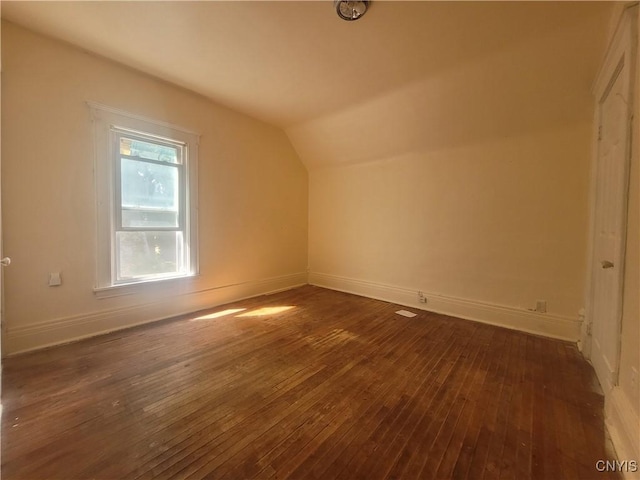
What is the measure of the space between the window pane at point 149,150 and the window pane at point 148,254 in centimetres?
93

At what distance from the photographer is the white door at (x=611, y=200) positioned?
1661mm

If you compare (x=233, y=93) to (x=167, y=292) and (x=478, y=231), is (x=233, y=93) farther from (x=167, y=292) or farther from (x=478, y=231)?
(x=478, y=231)

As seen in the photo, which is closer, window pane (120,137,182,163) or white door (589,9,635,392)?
white door (589,9,635,392)

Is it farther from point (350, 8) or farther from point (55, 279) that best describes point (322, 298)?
point (350, 8)

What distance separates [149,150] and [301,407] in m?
3.23

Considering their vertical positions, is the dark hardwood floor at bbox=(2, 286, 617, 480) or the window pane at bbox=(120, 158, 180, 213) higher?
the window pane at bbox=(120, 158, 180, 213)

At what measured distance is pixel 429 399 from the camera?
1823mm

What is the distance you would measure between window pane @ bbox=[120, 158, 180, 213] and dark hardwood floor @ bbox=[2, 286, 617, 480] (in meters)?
1.49

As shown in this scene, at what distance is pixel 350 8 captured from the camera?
193 centimetres

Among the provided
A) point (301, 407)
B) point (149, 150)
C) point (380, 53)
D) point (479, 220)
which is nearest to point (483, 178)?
point (479, 220)

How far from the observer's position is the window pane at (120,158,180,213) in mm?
2904

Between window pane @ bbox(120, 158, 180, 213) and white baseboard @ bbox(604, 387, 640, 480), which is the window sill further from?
white baseboard @ bbox(604, 387, 640, 480)

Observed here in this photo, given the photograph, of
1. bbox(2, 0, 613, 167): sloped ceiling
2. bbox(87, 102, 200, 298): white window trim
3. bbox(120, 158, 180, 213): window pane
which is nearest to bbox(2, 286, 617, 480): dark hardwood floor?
bbox(87, 102, 200, 298): white window trim

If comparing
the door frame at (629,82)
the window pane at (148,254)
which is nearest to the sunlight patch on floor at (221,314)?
the window pane at (148,254)
